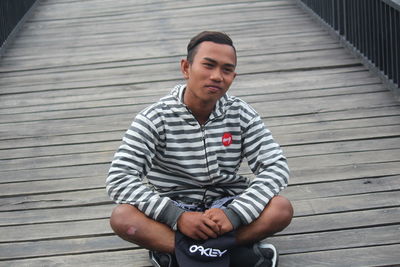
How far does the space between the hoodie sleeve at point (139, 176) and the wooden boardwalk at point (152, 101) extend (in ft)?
1.35

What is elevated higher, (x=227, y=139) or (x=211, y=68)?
(x=211, y=68)

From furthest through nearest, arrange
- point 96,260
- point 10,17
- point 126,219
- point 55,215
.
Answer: point 10,17 < point 55,215 < point 96,260 < point 126,219

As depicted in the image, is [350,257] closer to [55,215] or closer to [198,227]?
[198,227]

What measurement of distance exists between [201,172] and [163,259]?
37 cm

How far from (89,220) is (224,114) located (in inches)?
38.4

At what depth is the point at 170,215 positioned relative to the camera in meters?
3.16

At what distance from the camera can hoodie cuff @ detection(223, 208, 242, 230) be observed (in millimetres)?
3154

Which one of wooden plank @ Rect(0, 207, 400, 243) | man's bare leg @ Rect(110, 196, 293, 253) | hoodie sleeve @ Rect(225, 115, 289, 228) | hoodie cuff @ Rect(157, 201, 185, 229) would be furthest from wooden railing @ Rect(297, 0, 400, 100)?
hoodie cuff @ Rect(157, 201, 185, 229)

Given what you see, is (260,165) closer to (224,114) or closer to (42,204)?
(224,114)

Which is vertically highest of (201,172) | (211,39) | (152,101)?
(211,39)

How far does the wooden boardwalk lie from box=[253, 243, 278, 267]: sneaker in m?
0.16

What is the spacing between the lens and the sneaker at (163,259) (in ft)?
10.6

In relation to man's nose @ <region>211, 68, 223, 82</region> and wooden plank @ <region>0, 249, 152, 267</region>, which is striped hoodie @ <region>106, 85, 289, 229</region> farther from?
wooden plank @ <region>0, 249, 152, 267</region>

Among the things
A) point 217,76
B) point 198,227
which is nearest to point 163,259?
point 198,227
